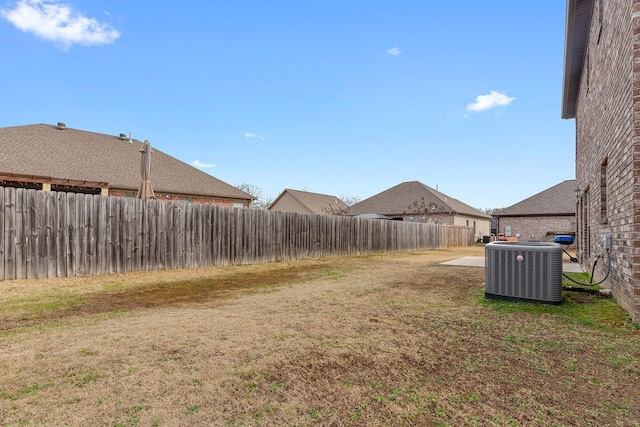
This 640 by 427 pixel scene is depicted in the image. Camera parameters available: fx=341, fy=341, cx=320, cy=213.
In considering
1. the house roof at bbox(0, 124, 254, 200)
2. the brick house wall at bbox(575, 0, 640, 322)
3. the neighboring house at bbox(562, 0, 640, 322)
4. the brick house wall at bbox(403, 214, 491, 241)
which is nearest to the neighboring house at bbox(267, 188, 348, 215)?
the brick house wall at bbox(403, 214, 491, 241)

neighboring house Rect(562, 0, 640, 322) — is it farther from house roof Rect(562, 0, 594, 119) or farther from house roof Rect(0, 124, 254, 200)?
house roof Rect(0, 124, 254, 200)

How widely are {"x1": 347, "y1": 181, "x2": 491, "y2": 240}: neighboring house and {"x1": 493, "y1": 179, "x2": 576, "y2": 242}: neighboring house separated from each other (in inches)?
160

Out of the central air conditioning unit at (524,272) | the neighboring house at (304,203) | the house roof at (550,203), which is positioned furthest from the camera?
the neighboring house at (304,203)

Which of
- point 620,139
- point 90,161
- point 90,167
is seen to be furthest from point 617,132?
point 90,161

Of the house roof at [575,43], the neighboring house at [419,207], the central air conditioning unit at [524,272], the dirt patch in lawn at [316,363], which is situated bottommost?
the dirt patch in lawn at [316,363]

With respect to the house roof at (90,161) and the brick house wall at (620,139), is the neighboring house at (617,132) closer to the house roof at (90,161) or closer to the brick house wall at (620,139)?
the brick house wall at (620,139)

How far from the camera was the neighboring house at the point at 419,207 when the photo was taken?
3322cm

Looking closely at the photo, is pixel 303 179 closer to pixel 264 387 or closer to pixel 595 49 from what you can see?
pixel 595 49

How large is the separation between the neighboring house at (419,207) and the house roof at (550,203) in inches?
162

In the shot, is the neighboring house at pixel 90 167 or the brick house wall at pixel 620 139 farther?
the neighboring house at pixel 90 167

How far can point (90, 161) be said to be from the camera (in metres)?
17.6

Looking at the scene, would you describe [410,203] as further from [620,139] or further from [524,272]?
[620,139]

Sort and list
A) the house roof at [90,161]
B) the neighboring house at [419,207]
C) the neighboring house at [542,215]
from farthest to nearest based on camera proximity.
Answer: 1. the neighboring house at [419,207]
2. the neighboring house at [542,215]
3. the house roof at [90,161]

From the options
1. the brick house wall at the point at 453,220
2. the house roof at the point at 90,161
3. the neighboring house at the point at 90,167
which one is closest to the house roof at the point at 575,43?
the neighboring house at the point at 90,167
